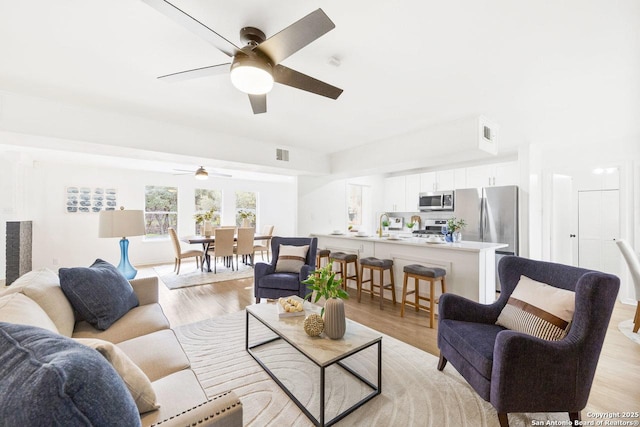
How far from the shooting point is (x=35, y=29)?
173 centimetres

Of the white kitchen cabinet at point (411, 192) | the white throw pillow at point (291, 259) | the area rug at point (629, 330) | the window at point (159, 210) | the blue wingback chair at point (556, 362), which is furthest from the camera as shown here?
the window at point (159, 210)

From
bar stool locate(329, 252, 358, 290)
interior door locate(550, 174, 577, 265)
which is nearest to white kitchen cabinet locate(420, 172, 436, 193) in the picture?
interior door locate(550, 174, 577, 265)

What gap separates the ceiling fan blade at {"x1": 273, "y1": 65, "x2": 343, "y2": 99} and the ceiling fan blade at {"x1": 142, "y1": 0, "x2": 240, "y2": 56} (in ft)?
1.00

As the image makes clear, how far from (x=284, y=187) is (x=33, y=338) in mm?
8134

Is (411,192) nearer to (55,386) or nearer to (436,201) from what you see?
(436,201)

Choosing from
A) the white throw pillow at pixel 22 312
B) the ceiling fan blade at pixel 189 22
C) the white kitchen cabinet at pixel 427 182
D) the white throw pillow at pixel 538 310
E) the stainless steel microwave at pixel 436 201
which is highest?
the ceiling fan blade at pixel 189 22

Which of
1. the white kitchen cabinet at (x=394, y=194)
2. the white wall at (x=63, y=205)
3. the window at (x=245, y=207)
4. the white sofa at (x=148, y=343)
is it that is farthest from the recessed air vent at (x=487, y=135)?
the window at (x=245, y=207)

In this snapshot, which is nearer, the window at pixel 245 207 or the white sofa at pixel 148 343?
the white sofa at pixel 148 343

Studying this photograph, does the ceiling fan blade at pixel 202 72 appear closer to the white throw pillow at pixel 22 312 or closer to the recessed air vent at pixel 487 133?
the white throw pillow at pixel 22 312

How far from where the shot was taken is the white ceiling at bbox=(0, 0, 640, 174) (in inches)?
62.4

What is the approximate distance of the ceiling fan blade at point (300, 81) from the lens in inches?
69.4

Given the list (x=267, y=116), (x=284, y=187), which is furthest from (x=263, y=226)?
(x=267, y=116)

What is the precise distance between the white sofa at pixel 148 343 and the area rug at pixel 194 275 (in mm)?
2800

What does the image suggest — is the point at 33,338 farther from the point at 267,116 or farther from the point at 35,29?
the point at 267,116
